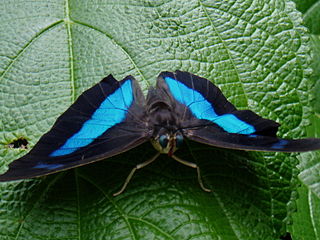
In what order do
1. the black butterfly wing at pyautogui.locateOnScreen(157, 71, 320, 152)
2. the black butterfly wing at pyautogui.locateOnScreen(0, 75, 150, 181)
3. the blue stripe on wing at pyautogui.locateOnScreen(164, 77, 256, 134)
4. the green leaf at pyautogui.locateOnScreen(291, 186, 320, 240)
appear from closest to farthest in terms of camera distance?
the black butterfly wing at pyautogui.locateOnScreen(0, 75, 150, 181)
the black butterfly wing at pyautogui.locateOnScreen(157, 71, 320, 152)
the blue stripe on wing at pyautogui.locateOnScreen(164, 77, 256, 134)
the green leaf at pyautogui.locateOnScreen(291, 186, 320, 240)

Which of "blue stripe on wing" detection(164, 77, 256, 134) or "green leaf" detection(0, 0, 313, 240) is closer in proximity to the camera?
"green leaf" detection(0, 0, 313, 240)

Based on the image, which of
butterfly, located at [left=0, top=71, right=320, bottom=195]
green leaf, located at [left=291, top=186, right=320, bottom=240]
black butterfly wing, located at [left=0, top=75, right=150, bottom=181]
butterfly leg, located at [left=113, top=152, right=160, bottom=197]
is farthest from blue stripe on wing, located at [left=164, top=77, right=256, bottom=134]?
green leaf, located at [left=291, top=186, right=320, bottom=240]

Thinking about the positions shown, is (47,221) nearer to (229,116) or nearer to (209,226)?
(209,226)

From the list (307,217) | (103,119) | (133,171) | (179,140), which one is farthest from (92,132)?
(307,217)

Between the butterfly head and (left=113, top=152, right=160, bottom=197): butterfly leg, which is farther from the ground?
the butterfly head

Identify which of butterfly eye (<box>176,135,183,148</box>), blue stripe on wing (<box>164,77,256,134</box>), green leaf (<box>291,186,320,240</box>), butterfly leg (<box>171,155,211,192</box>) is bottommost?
green leaf (<box>291,186,320,240</box>)

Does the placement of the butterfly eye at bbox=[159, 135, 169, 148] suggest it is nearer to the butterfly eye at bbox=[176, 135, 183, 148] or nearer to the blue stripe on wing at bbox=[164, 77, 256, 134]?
the butterfly eye at bbox=[176, 135, 183, 148]

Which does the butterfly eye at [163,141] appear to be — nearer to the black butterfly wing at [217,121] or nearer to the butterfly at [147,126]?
the butterfly at [147,126]

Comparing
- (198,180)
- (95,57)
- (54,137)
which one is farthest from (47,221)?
(95,57)
